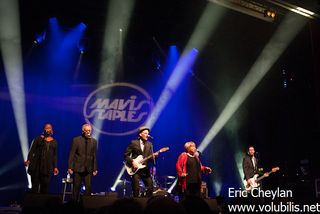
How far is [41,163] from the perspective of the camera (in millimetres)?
8375

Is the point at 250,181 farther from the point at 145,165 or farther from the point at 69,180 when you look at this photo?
the point at 69,180

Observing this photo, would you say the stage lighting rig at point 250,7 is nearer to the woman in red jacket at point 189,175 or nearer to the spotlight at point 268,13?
the spotlight at point 268,13

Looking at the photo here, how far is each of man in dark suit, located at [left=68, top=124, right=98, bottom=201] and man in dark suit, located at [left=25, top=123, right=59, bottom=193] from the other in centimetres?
109

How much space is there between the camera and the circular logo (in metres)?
12.7

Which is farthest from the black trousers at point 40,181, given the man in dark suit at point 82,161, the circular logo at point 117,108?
the circular logo at point 117,108

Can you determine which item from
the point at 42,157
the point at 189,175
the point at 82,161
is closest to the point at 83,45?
the point at 42,157

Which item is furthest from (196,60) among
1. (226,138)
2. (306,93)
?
→ (306,93)

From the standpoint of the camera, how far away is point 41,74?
12.1 metres

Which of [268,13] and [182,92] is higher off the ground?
[268,13]

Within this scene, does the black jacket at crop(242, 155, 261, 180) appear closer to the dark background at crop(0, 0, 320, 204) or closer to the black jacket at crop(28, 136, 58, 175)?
the dark background at crop(0, 0, 320, 204)

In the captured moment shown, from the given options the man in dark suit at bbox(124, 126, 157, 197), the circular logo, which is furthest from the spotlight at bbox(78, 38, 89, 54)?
the man in dark suit at bbox(124, 126, 157, 197)

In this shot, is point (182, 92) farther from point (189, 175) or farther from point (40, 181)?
point (40, 181)

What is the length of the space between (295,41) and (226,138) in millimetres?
4414

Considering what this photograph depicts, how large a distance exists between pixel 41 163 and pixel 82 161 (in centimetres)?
135
